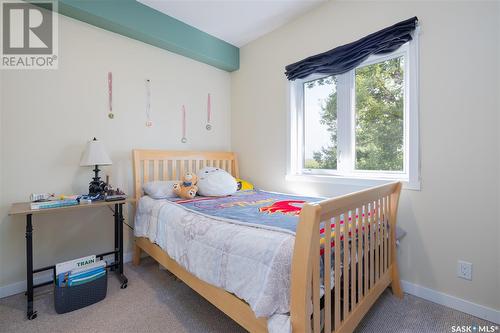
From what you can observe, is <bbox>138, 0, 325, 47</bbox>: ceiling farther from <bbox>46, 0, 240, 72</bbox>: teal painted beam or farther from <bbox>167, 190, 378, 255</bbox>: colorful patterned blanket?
<bbox>167, 190, 378, 255</bbox>: colorful patterned blanket

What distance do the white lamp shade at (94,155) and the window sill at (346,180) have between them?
1.79m

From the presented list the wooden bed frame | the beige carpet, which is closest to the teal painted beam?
the wooden bed frame

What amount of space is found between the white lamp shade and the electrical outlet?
9.02ft

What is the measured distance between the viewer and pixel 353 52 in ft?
6.75

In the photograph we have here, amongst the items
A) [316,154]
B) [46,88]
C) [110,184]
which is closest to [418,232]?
[316,154]

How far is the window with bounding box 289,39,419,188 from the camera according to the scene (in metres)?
1.89

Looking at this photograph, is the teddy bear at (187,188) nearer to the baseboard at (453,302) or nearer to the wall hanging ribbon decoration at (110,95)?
the wall hanging ribbon decoration at (110,95)

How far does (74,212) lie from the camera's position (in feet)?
6.99

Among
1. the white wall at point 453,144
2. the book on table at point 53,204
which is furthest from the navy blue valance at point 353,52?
the book on table at point 53,204

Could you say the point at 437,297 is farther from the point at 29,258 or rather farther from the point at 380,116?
the point at 29,258

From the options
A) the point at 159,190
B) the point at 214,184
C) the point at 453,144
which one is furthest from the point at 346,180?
the point at 159,190

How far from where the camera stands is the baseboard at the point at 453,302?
4.94ft

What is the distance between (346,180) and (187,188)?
58.0 inches

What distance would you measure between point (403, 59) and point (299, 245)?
1889mm
